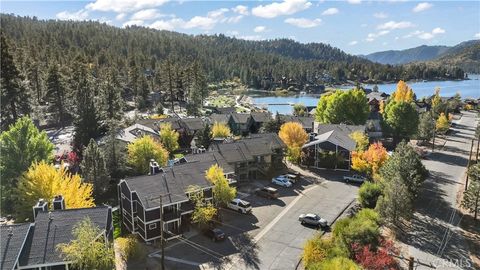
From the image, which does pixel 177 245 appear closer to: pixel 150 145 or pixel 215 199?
pixel 215 199

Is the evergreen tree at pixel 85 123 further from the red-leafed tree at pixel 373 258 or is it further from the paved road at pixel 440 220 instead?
the paved road at pixel 440 220

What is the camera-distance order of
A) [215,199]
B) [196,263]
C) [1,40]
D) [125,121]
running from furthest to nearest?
[125,121]
[1,40]
[215,199]
[196,263]

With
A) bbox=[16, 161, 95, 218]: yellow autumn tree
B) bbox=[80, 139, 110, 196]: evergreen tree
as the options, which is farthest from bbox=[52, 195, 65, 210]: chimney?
bbox=[80, 139, 110, 196]: evergreen tree

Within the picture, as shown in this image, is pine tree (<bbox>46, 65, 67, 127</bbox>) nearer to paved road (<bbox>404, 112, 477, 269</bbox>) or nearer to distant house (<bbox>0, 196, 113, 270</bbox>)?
distant house (<bbox>0, 196, 113, 270</bbox>)

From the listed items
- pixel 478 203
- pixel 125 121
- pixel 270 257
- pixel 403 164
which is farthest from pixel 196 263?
pixel 125 121

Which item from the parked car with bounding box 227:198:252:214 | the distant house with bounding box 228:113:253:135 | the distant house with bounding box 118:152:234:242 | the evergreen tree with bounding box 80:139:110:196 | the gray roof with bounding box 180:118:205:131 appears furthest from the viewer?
the distant house with bounding box 228:113:253:135

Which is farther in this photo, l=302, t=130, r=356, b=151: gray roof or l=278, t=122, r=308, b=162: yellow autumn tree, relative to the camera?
l=278, t=122, r=308, b=162: yellow autumn tree
